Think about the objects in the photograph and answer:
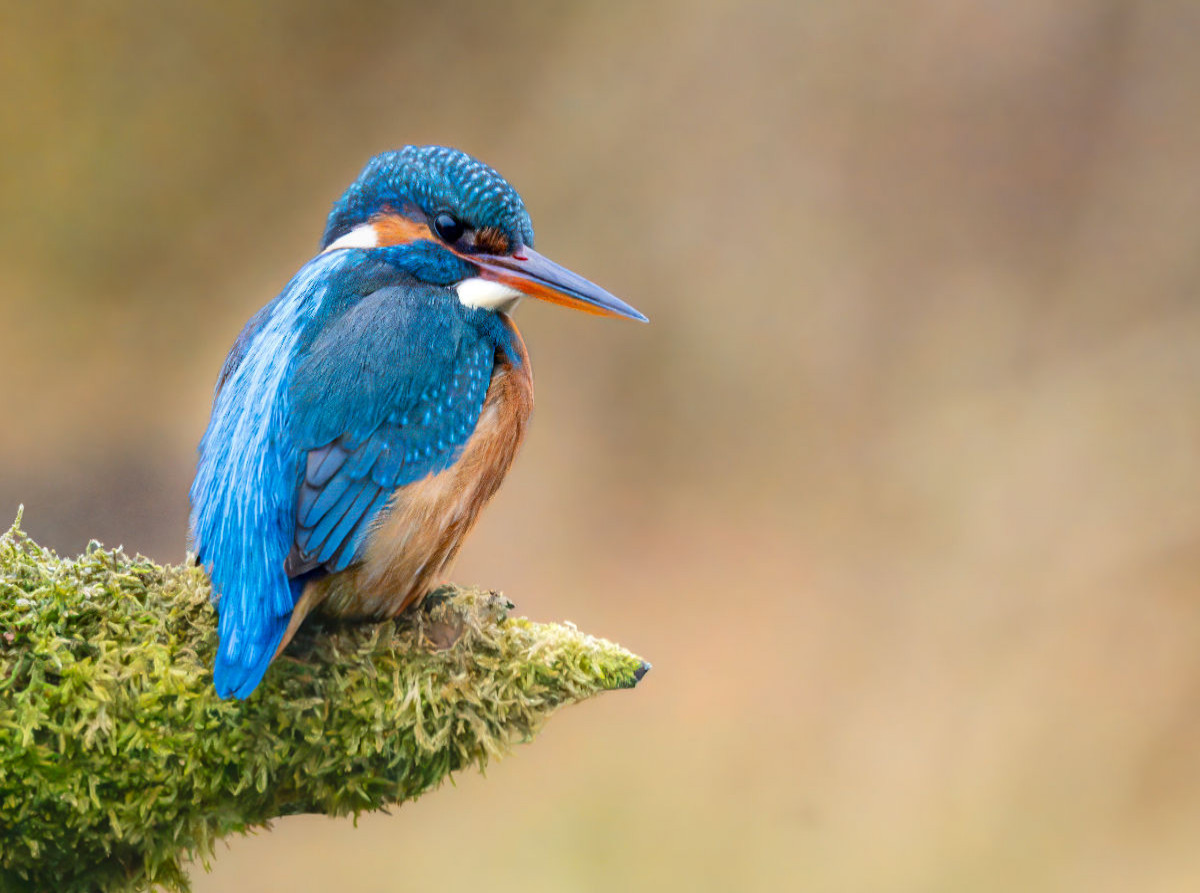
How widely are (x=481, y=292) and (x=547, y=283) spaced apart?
0.09 meters

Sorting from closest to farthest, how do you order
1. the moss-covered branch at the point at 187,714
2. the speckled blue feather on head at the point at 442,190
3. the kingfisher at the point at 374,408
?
1. the moss-covered branch at the point at 187,714
2. the kingfisher at the point at 374,408
3. the speckled blue feather on head at the point at 442,190

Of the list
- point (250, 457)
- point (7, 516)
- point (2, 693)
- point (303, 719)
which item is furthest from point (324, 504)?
point (7, 516)

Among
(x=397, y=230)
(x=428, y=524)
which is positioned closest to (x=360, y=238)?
(x=397, y=230)

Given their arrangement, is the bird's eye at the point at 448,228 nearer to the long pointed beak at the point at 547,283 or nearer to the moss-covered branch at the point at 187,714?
the long pointed beak at the point at 547,283

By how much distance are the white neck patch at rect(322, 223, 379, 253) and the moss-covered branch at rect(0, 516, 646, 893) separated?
508mm

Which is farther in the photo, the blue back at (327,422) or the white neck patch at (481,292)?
the white neck patch at (481,292)

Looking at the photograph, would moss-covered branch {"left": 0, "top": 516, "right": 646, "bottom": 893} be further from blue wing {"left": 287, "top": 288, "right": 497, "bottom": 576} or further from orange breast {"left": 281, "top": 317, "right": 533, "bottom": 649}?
blue wing {"left": 287, "top": 288, "right": 497, "bottom": 576}

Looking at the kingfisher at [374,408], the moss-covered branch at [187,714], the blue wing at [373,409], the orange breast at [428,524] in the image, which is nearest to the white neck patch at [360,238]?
the kingfisher at [374,408]

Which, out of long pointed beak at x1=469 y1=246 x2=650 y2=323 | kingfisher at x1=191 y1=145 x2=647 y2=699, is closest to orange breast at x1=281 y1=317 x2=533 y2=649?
kingfisher at x1=191 y1=145 x2=647 y2=699

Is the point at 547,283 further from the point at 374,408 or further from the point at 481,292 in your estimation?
the point at 374,408

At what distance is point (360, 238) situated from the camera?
1.53 m

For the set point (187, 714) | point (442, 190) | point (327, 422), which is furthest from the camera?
point (442, 190)

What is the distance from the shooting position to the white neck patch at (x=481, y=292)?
1484 mm

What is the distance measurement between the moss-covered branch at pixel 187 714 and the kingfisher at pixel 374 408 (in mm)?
76
